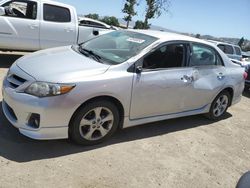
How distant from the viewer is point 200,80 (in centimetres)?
522

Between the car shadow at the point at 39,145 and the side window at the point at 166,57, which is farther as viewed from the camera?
the side window at the point at 166,57

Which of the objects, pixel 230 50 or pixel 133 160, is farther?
pixel 230 50

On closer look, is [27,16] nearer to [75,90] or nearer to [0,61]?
[0,61]

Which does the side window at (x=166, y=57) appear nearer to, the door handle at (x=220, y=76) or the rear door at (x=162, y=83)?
the rear door at (x=162, y=83)

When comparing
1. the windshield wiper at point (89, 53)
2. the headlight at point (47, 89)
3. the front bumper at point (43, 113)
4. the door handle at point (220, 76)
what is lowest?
the front bumper at point (43, 113)

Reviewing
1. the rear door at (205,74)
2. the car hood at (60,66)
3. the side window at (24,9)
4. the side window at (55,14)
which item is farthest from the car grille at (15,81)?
the side window at (55,14)

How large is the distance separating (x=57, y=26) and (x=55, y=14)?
33 centimetres

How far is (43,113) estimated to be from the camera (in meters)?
3.61

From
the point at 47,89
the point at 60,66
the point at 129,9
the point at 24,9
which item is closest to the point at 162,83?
the point at 60,66

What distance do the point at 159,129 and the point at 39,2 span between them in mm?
4941

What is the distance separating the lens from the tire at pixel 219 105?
586cm

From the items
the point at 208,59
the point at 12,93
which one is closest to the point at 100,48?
the point at 12,93

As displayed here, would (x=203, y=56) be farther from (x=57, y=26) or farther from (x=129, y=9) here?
(x=129, y=9)

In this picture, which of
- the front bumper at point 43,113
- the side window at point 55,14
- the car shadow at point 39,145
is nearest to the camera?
the front bumper at point 43,113
